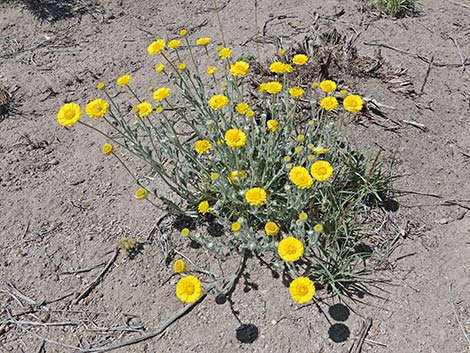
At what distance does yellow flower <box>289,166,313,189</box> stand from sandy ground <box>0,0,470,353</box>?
26.1 inches

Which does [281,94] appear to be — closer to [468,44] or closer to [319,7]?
[319,7]

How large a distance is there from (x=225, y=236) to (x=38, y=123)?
6.53 ft

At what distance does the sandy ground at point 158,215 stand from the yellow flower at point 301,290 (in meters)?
0.38

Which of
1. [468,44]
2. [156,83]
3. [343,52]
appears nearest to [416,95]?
[343,52]

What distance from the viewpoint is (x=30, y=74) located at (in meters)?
3.99

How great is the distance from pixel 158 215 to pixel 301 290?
46.6 inches

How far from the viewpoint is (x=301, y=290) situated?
6.45 feet

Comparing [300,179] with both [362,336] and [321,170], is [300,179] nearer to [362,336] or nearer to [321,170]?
[321,170]

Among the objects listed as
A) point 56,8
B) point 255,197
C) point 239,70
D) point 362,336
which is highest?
point 239,70

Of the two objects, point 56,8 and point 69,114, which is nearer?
point 69,114

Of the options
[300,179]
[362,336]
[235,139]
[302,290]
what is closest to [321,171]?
[300,179]

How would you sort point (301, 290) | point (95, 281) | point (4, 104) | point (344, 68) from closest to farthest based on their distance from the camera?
point (301, 290)
point (95, 281)
point (344, 68)
point (4, 104)

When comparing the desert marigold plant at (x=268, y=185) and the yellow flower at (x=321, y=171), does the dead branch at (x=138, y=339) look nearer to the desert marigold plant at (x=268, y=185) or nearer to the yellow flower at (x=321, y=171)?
the desert marigold plant at (x=268, y=185)

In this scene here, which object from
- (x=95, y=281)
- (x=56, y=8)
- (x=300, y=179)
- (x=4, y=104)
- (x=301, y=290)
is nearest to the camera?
(x=301, y=290)
